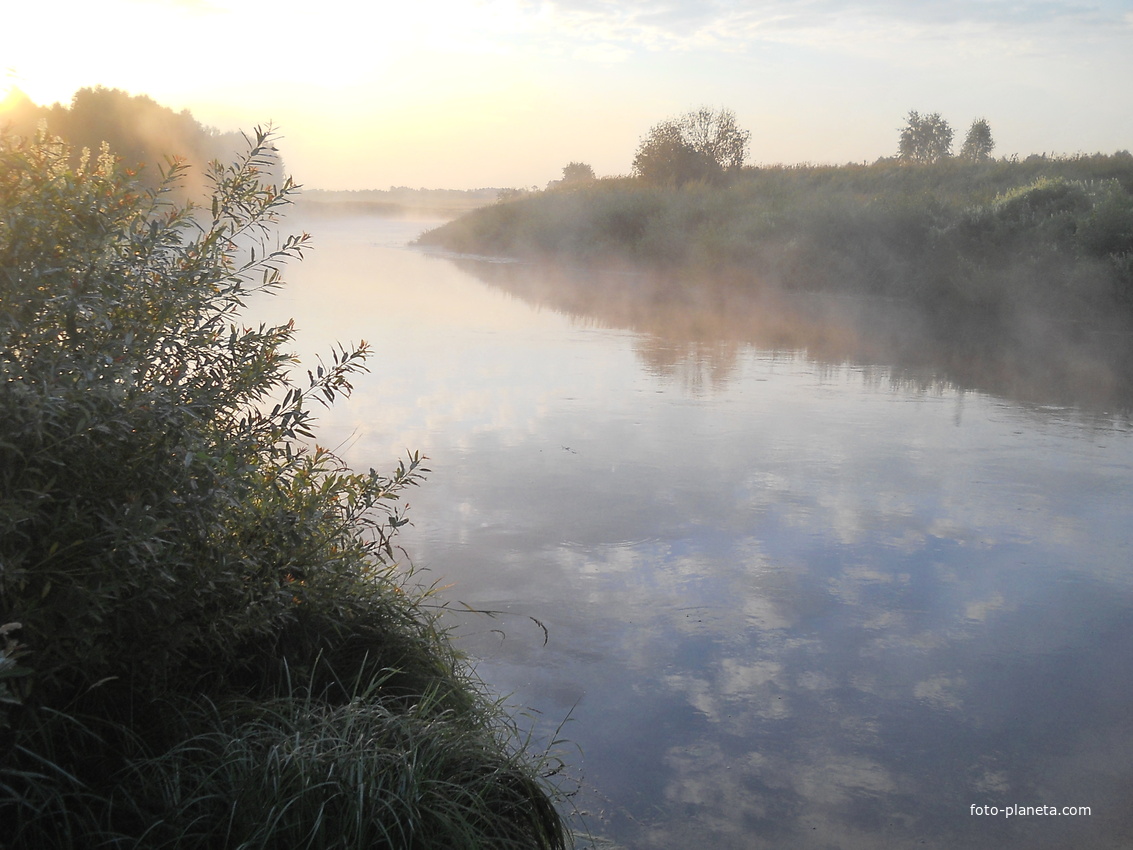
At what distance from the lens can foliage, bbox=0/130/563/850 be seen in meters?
2.78

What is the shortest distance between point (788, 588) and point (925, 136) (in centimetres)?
6907

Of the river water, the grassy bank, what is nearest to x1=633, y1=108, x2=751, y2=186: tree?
the grassy bank

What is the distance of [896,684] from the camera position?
4.77 meters

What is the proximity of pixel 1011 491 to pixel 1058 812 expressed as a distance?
457cm

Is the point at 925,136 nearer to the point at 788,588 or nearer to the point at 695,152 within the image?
the point at 695,152

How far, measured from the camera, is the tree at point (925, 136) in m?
66.4

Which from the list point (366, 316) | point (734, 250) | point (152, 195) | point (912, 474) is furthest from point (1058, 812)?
point (734, 250)

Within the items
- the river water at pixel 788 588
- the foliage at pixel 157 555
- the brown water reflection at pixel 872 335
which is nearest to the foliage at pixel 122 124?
the brown water reflection at pixel 872 335

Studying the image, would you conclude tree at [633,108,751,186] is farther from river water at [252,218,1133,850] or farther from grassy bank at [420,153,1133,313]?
river water at [252,218,1133,850]

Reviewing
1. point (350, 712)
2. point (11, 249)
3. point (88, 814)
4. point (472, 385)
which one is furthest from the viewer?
point (472, 385)

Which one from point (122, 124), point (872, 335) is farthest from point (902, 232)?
point (122, 124)

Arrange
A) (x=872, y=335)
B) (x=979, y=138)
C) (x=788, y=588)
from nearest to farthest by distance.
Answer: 1. (x=788, y=588)
2. (x=872, y=335)
3. (x=979, y=138)

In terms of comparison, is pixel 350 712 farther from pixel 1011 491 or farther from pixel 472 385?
pixel 472 385

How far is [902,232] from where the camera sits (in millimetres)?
24219
